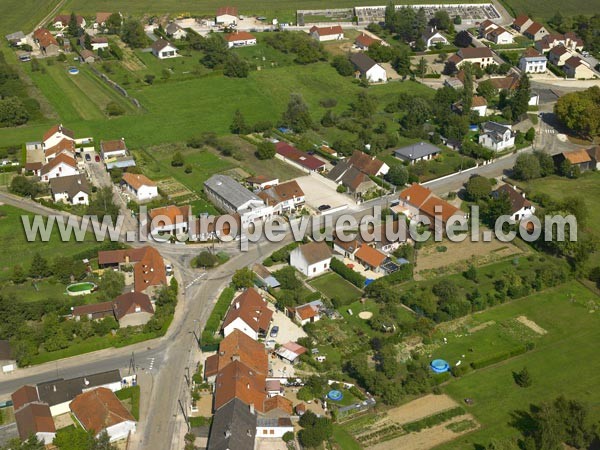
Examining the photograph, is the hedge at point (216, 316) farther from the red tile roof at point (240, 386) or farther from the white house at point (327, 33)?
the white house at point (327, 33)

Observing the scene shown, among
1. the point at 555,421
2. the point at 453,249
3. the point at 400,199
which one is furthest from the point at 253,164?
the point at 555,421

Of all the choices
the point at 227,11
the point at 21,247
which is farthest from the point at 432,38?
the point at 21,247

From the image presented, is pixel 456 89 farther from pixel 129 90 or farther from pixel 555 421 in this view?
pixel 555 421

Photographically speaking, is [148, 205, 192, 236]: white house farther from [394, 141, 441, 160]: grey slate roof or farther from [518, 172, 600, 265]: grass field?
[518, 172, 600, 265]: grass field

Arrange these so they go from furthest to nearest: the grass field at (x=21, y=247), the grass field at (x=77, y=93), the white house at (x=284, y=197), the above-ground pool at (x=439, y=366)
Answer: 1. the grass field at (x=77, y=93)
2. the white house at (x=284, y=197)
3. the grass field at (x=21, y=247)
4. the above-ground pool at (x=439, y=366)

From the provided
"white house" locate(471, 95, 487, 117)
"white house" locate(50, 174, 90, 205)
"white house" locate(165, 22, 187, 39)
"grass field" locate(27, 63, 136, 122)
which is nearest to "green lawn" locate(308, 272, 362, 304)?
"white house" locate(50, 174, 90, 205)

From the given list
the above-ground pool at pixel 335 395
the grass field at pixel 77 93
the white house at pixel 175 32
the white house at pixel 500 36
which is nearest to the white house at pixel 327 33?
the white house at pixel 175 32

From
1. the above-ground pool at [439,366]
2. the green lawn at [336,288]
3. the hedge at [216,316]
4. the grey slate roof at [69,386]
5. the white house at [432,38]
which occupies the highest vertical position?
the white house at [432,38]
